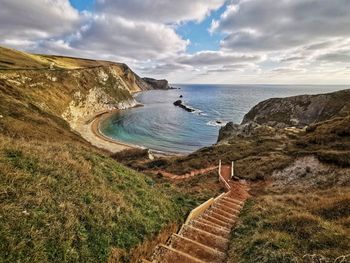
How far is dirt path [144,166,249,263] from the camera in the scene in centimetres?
769

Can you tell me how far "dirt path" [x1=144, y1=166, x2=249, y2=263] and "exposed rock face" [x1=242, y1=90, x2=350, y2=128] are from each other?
44.6 meters

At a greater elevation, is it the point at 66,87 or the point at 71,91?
the point at 66,87

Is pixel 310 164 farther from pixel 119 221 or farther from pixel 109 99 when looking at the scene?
pixel 109 99

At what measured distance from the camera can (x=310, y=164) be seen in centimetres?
2259

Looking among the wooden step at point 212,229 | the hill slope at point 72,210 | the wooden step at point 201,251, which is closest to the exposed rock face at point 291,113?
the wooden step at point 212,229

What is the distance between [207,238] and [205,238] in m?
0.08

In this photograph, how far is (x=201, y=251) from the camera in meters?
8.21

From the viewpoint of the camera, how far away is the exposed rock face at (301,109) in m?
53.5

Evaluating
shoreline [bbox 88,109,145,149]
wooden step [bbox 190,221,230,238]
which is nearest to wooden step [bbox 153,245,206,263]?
wooden step [bbox 190,221,230,238]

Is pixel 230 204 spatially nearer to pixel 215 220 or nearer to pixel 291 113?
pixel 215 220

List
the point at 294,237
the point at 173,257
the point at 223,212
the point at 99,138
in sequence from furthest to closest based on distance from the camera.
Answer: the point at 99,138 < the point at 223,212 < the point at 294,237 < the point at 173,257

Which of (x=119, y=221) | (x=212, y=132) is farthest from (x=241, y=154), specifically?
(x=212, y=132)

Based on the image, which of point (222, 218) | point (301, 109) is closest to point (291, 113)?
point (301, 109)

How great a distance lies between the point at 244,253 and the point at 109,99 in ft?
363
